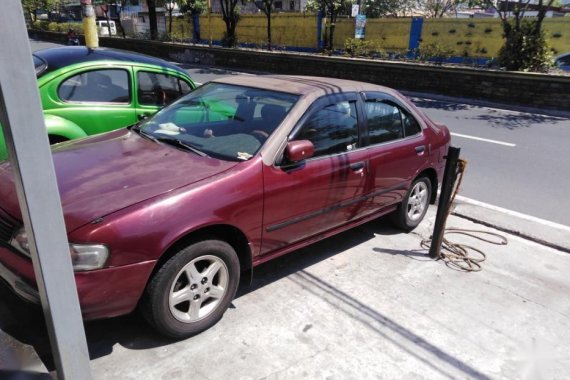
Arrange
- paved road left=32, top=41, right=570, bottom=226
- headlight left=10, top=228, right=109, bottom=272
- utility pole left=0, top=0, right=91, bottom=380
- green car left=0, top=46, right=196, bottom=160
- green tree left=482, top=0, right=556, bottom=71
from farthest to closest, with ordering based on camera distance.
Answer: green tree left=482, top=0, right=556, bottom=71 → paved road left=32, top=41, right=570, bottom=226 → green car left=0, top=46, right=196, bottom=160 → headlight left=10, top=228, right=109, bottom=272 → utility pole left=0, top=0, right=91, bottom=380

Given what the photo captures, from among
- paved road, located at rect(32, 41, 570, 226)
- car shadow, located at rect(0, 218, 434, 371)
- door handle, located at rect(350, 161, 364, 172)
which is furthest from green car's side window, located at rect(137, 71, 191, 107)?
paved road, located at rect(32, 41, 570, 226)

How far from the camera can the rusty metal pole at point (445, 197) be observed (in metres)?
4.09

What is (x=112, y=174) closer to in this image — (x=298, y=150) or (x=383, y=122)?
(x=298, y=150)

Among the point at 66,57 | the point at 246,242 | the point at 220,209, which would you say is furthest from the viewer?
the point at 66,57

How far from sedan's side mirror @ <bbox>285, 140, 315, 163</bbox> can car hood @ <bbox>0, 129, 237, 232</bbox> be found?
400 millimetres

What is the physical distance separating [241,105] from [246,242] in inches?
50.2

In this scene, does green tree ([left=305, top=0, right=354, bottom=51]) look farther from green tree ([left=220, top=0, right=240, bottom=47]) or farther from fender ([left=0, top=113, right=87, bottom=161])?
fender ([left=0, top=113, right=87, bottom=161])

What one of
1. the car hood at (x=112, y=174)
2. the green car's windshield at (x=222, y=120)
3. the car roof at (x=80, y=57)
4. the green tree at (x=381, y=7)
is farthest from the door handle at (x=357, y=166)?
the green tree at (x=381, y=7)

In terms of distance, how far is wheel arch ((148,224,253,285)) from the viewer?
272 cm

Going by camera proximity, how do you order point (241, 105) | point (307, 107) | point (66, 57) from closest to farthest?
point (307, 107) → point (241, 105) → point (66, 57)

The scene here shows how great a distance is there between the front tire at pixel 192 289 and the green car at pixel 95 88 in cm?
285

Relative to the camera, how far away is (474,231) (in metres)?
4.95

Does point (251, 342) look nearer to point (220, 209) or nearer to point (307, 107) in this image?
point (220, 209)

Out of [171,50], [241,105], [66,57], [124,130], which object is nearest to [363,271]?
[241,105]
